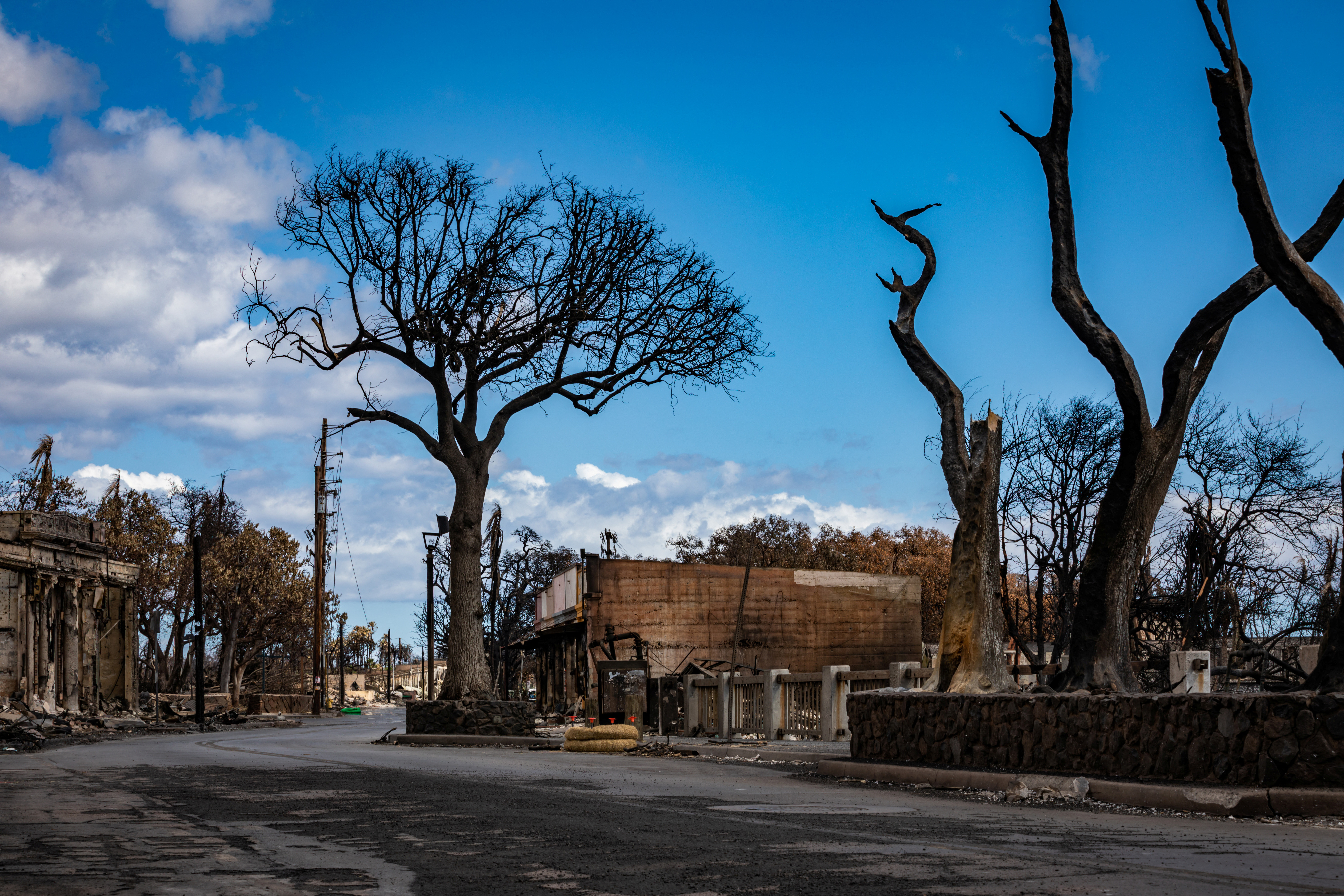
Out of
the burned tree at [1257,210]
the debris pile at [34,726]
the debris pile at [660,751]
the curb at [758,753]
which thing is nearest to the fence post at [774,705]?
the curb at [758,753]

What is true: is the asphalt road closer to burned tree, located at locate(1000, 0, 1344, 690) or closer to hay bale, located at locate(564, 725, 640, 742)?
burned tree, located at locate(1000, 0, 1344, 690)

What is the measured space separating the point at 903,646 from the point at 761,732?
29.2m

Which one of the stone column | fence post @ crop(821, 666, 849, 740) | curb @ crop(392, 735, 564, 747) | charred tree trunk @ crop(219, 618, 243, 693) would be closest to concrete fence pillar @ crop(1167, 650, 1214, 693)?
fence post @ crop(821, 666, 849, 740)

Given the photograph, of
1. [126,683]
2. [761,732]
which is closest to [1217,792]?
[761,732]

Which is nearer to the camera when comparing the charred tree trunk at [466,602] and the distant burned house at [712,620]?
the charred tree trunk at [466,602]

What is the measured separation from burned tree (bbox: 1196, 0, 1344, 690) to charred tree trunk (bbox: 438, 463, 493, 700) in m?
19.2

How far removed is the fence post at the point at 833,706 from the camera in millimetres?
21312

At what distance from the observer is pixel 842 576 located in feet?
164

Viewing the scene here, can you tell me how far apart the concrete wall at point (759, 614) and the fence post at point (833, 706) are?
18691mm

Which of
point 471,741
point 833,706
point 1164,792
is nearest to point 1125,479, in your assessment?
point 1164,792

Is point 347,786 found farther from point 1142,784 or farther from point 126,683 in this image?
point 126,683

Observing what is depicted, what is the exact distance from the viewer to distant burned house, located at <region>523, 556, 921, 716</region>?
4281 cm

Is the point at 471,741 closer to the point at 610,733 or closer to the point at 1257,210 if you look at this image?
the point at 610,733

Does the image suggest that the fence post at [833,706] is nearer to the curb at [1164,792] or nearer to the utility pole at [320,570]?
the curb at [1164,792]
